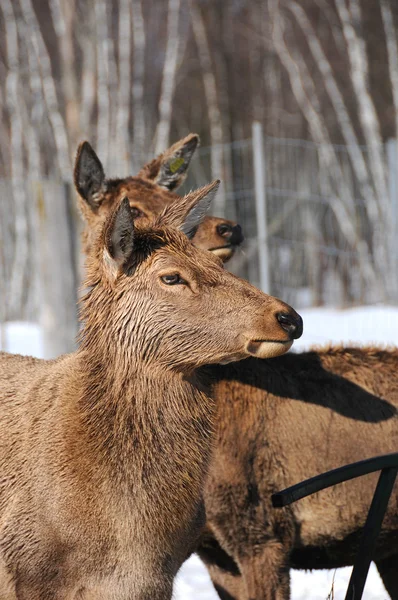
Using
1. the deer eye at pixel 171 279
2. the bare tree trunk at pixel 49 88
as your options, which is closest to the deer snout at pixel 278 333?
the deer eye at pixel 171 279

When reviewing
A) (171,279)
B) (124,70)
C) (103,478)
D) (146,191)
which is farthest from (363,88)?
(103,478)

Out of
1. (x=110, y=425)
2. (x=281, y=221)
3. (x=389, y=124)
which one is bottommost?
(x=110, y=425)

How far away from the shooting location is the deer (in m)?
4.30

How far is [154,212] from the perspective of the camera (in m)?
5.38

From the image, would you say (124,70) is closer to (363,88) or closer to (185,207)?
(363,88)

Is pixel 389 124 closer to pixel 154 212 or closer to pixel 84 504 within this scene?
pixel 154 212

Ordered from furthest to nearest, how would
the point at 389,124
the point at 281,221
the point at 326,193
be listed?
1. the point at 389,124
2. the point at 326,193
3. the point at 281,221

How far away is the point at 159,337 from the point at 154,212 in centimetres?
209

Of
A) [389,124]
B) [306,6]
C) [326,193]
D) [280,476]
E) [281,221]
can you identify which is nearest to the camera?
[280,476]

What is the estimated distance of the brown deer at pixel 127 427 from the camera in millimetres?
3225

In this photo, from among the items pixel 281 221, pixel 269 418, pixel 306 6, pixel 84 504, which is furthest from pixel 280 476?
pixel 306 6

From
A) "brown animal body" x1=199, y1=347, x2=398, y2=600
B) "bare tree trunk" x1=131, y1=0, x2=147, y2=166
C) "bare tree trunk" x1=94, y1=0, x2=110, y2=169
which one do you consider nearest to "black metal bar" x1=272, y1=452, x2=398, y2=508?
"brown animal body" x1=199, y1=347, x2=398, y2=600

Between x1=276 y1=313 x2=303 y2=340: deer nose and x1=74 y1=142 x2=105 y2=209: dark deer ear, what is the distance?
2636mm

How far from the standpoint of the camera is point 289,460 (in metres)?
4.43
